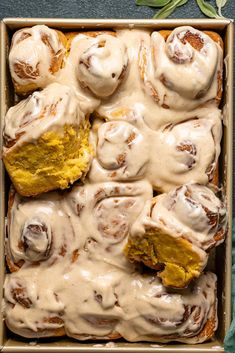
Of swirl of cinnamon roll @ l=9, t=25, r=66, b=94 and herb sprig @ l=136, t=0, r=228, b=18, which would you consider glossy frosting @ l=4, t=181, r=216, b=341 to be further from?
herb sprig @ l=136, t=0, r=228, b=18

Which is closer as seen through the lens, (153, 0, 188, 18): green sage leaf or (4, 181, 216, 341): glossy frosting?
(4, 181, 216, 341): glossy frosting

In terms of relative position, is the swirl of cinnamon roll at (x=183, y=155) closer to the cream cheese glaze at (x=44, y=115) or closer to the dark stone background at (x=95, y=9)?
the cream cheese glaze at (x=44, y=115)

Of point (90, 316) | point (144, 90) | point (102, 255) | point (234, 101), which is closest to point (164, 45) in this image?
point (144, 90)

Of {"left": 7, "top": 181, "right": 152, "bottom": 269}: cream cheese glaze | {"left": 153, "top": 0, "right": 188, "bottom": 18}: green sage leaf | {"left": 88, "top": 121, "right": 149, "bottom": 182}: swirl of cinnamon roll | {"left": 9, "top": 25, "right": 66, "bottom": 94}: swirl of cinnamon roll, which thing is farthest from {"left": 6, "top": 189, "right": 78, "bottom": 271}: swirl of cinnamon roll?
{"left": 153, "top": 0, "right": 188, "bottom": 18}: green sage leaf

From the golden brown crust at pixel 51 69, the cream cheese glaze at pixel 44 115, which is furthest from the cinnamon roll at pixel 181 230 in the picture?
the golden brown crust at pixel 51 69

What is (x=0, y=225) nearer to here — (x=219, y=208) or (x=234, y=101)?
(x=219, y=208)

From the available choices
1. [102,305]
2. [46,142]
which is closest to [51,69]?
[46,142]

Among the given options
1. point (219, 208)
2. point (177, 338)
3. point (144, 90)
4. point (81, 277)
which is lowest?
point (177, 338)
